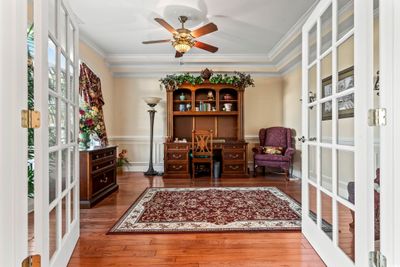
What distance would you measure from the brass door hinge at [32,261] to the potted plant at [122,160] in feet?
14.1

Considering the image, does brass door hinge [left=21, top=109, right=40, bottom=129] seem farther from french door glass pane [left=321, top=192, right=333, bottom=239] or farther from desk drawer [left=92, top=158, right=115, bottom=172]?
desk drawer [left=92, top=158, right=115, bottom=172]

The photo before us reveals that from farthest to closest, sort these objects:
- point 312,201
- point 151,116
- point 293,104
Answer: point 151,116, point 293,104, point 312,201

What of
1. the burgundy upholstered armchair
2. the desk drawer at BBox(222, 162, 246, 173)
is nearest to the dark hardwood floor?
the burgundy upholstered armchair

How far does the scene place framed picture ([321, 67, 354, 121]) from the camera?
1.70 m

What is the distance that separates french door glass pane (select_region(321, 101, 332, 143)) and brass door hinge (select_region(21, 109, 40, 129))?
186 centimetres

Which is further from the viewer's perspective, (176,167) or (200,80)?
(200,80)

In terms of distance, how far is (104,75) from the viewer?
510 centimetres

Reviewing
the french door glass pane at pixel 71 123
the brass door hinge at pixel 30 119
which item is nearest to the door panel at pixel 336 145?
the brass door hinge at pixel 30 119

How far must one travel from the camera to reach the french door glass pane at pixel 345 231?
1.55m

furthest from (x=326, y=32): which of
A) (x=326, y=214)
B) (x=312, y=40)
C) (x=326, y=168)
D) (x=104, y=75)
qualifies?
(x=104, y=75)

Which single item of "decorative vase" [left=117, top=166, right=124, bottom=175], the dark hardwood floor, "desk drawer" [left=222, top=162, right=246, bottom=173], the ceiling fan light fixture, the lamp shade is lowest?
the dark hardwood floor

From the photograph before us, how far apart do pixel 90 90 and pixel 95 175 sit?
1.60 metres
